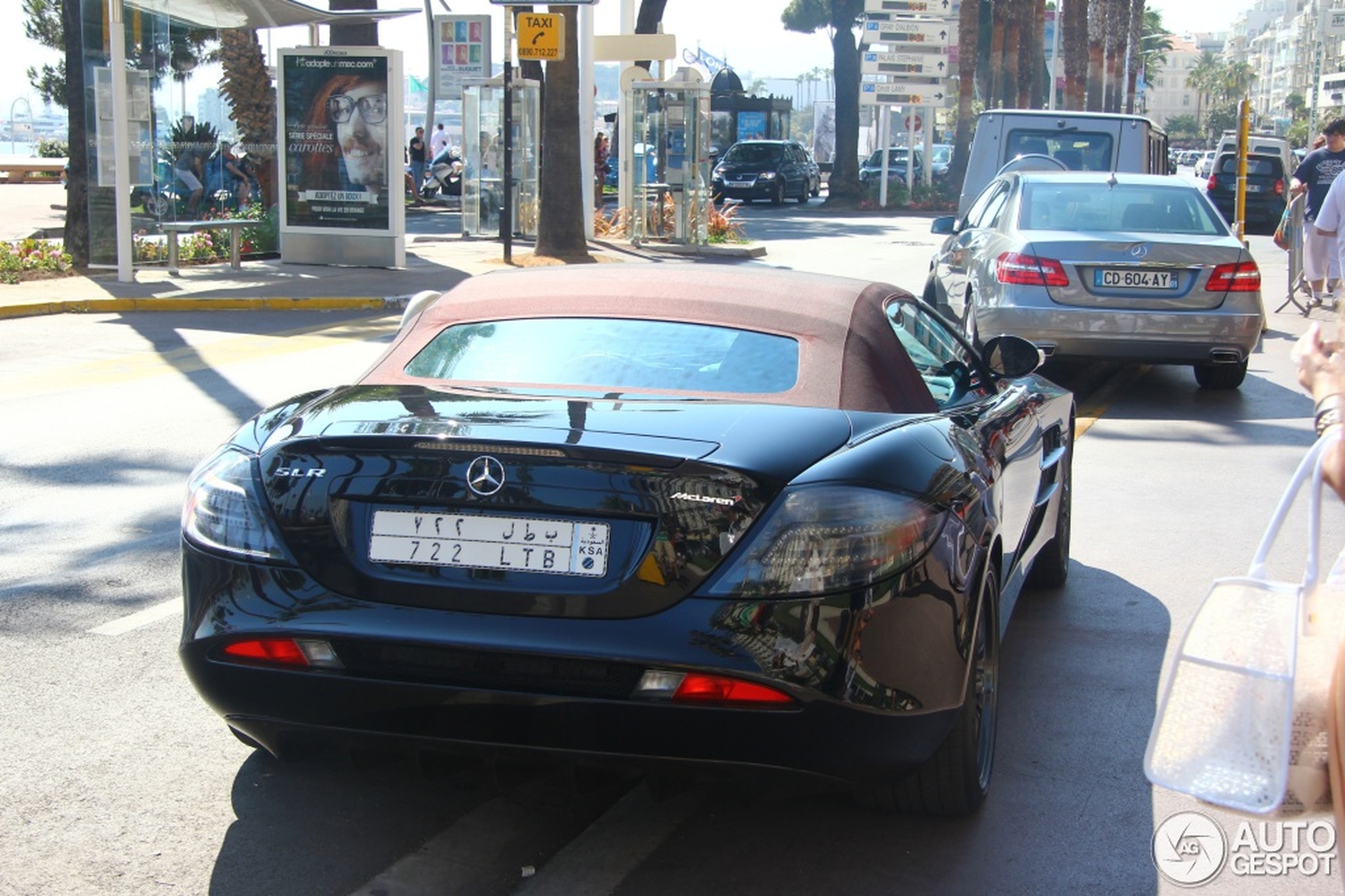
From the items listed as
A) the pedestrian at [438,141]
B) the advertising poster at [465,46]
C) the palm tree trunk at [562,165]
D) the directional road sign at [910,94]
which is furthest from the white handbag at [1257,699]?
the directional road sign at [910,94]

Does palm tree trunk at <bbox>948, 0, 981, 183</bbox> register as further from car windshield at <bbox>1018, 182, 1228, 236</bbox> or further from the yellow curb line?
car windshield at <bbox>1018, 182, 1228, 236</bbox>

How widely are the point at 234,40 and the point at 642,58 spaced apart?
8578mm

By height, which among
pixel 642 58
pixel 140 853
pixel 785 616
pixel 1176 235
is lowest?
pixel 140 853

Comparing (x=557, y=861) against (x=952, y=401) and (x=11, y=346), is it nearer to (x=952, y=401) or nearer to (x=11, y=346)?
(x=952, y=401)

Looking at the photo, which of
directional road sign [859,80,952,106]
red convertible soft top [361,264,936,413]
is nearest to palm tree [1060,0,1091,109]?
directional road sign [859,80,952,106]

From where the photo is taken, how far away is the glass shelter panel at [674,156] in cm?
2519

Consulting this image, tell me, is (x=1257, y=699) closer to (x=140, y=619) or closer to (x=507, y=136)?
(x=140, y=619)

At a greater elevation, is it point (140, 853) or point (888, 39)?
point (888, 39)

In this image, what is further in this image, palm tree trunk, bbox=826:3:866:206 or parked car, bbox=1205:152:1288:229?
palm tree trunk, bbox=826:3:866:206

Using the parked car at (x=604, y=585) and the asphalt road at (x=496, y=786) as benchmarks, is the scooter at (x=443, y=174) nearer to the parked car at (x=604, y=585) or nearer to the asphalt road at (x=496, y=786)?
the asphalt road at (x=496, y=786)

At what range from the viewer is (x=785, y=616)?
3.27 meters

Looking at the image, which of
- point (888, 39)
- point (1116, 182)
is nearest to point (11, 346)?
point (1116, 182)

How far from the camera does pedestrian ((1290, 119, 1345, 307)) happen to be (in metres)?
15.1

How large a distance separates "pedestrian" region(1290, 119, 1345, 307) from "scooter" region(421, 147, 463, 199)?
80.2ft
